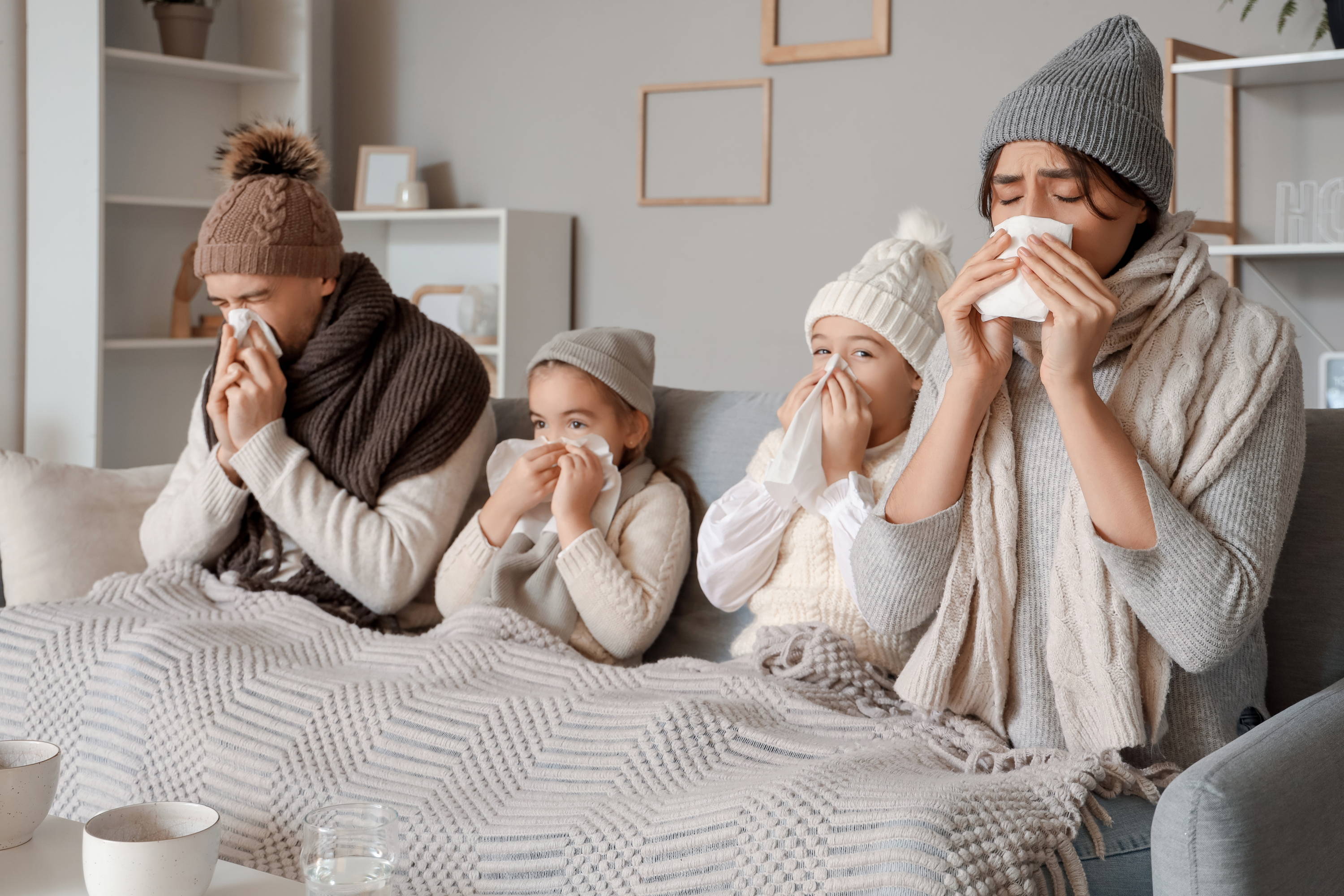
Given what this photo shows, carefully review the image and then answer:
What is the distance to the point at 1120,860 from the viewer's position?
1.15 metres

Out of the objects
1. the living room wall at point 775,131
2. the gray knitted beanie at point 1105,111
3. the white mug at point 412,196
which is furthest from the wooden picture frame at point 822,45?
the gray knitted beanie at point 1105,111

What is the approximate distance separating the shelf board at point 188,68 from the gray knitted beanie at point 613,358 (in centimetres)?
215

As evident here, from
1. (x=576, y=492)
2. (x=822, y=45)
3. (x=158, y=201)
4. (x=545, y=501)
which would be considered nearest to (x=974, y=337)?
(x=576, y=492)

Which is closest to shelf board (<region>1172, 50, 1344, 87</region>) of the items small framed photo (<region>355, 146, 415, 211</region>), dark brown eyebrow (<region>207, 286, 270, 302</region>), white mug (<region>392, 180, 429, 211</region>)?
dark brown eyebrow (<region>207, 286, 270, 302</region>)

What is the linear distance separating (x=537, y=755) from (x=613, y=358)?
26.4 inches

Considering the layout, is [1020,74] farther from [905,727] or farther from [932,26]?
[905,727]

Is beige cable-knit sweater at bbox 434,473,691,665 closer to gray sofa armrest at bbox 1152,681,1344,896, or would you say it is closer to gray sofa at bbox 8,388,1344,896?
gray sofa at bbox 8,388,1344,896

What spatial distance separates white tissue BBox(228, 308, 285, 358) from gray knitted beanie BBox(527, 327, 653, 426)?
1.39ft

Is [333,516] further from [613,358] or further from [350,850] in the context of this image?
[350,850]

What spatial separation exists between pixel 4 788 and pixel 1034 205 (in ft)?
3.83

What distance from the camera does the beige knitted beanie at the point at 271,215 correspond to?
1.92 m

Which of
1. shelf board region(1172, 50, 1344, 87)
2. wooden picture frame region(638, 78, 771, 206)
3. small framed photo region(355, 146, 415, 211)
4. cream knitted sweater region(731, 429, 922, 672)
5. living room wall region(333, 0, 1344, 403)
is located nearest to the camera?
cream knitted sweater region(731, 429, 922, 672)

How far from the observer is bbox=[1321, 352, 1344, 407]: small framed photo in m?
2.62

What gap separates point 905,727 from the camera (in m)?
1.38
